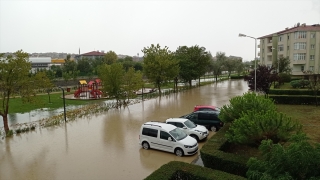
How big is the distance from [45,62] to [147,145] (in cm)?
11550

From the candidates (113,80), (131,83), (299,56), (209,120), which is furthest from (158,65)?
(299,56)

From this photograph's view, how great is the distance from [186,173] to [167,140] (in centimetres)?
455

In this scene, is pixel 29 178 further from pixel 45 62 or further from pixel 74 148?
pixel 45 62

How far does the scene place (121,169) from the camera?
11945 mm

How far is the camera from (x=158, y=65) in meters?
36.8

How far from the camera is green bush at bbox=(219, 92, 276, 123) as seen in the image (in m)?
13.2

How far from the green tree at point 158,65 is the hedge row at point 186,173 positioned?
27.7 meters

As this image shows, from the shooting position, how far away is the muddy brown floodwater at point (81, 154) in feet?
38.4

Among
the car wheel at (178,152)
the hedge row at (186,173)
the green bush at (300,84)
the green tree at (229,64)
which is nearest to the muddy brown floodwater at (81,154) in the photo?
the car wheel at (178,152)

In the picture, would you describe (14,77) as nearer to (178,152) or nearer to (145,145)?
(145,145)

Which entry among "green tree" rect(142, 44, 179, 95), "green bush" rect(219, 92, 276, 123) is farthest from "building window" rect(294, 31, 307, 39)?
"green bush" rect(219, 92, 276, 123)

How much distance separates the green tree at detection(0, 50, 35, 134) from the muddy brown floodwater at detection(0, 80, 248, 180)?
9.66 ft

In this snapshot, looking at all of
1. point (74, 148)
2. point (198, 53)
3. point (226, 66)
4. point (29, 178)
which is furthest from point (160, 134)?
point (226, 66)

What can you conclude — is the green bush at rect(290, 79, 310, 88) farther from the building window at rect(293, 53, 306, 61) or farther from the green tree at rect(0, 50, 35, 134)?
the green tree at rect(0, 50, 35, 134)
